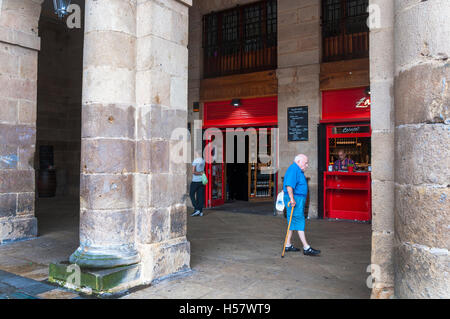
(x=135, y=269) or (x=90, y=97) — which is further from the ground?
(x=90, y=97)

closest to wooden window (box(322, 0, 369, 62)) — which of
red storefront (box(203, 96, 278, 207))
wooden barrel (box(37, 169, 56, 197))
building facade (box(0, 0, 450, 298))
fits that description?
building facade (box(0, 0, 450, 298))

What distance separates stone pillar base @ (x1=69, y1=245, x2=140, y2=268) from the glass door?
21.4 feet

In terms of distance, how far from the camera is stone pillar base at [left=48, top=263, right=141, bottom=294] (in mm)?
3757

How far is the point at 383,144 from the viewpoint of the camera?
295cm

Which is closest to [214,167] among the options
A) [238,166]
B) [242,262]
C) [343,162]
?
[238,166]

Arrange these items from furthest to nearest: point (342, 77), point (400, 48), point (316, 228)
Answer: point (342, 77)
point (316, 228)
point (400, 48)

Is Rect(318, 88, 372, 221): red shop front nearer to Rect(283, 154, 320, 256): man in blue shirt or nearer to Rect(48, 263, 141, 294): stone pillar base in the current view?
Rect(283, 154, 320, 256): man in blue shirt

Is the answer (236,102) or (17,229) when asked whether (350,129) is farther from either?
(17,229)

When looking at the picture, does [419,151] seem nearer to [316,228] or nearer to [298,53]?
[316,228]

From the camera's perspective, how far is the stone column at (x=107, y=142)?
13.2ft

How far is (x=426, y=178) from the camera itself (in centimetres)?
237

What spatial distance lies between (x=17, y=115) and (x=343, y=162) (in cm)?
654
